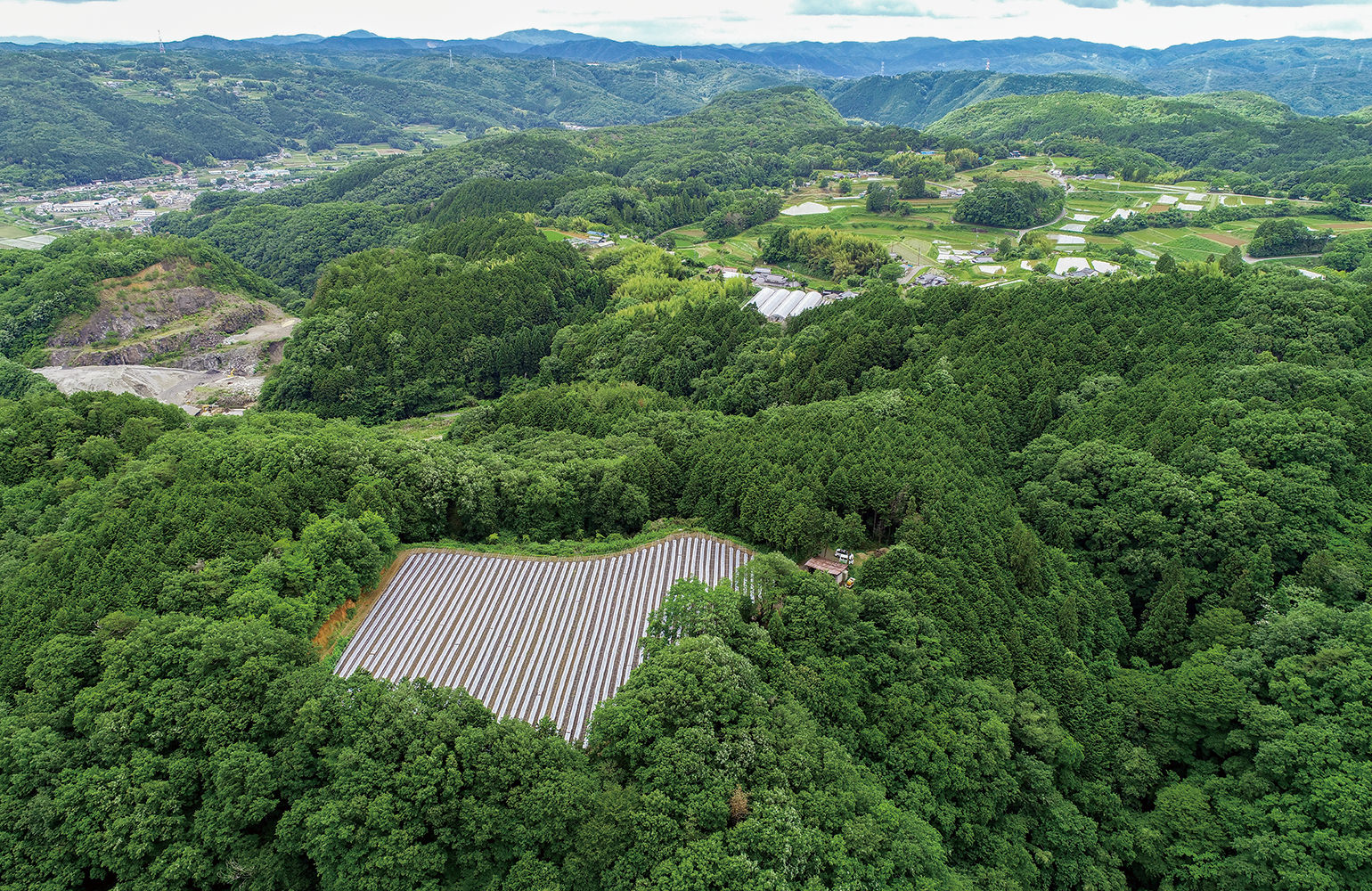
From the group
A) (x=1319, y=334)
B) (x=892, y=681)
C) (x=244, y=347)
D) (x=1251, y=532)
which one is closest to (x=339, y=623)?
(x=892, y=681)

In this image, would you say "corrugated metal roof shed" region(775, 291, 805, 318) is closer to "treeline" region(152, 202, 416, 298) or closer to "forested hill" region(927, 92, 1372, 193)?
"forested hill" region(927, 92, 1372, 193)

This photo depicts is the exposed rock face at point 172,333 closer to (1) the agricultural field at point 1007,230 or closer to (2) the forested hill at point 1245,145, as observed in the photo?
(1) the agricultural field at point 1007,230

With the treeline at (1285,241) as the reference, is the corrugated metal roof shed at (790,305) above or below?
below

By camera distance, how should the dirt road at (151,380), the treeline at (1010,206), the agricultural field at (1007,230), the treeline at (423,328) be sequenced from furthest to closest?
1. the treeline at (1010,206)
2. the agricultural field at (1007,230)
3. the treeline at (423,328)
4. the dirt road at (151,380)

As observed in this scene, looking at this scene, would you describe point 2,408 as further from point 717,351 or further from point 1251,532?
point 1251,532

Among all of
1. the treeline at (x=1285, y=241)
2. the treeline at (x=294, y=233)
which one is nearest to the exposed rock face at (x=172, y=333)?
the treeline at (x=294, y=233)

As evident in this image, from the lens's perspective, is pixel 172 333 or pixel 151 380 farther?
pixel 172 333

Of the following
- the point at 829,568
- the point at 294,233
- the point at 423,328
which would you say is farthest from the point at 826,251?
the point at 294,233

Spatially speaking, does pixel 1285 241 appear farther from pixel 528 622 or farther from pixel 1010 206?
pixel 528 622
